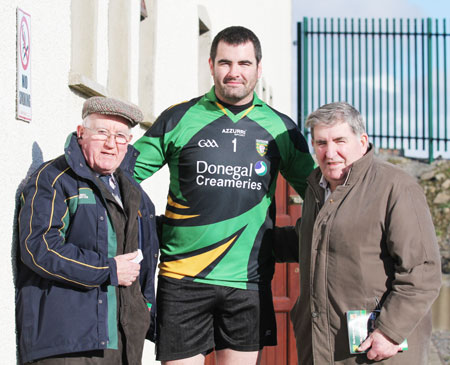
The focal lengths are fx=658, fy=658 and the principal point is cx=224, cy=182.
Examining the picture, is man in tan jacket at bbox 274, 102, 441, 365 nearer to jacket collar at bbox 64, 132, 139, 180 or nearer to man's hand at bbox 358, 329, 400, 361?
man's hand at bbox 358, 329, 400, 361

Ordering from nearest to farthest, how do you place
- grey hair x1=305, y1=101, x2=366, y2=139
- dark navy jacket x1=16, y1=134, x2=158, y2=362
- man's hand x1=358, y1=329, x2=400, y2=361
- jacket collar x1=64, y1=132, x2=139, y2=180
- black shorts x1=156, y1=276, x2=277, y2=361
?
dark navy jacket x1=16, y1=134, x2=158, y2=362
jacket collar x1=64, y1=132, x2=139, y2=180
man's hand x1=358, y1=329, x2=400, y2=361
grey hair x1=305, y1=101, x2=366, y2=139
black shorts x1=156, y1=276, x2=277, y2=361

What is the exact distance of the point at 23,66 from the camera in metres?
2.88

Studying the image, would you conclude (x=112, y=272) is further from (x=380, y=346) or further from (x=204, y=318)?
(x=380, y=346)

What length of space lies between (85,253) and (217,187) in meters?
1.06

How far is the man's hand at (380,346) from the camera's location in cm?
280

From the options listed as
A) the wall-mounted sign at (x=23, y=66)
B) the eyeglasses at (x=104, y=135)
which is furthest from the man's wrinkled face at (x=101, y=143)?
the wall-mounted sign at (x=23, y=66)

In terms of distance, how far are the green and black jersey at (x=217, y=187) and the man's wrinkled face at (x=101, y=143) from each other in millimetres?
721

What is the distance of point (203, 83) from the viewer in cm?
736

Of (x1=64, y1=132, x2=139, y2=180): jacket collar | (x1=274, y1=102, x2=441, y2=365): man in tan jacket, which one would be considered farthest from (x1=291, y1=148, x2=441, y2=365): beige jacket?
(x1=64, y1=132, x2=139, y2=180): jacket collar

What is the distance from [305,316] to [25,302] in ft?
4.29

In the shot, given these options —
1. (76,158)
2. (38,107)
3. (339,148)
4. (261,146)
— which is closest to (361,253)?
(339,148)

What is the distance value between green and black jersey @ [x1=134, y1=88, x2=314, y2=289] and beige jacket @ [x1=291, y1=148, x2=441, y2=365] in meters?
0.51

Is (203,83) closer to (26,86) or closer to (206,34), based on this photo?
(206,34)

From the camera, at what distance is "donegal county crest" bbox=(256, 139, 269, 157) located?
3619mm
